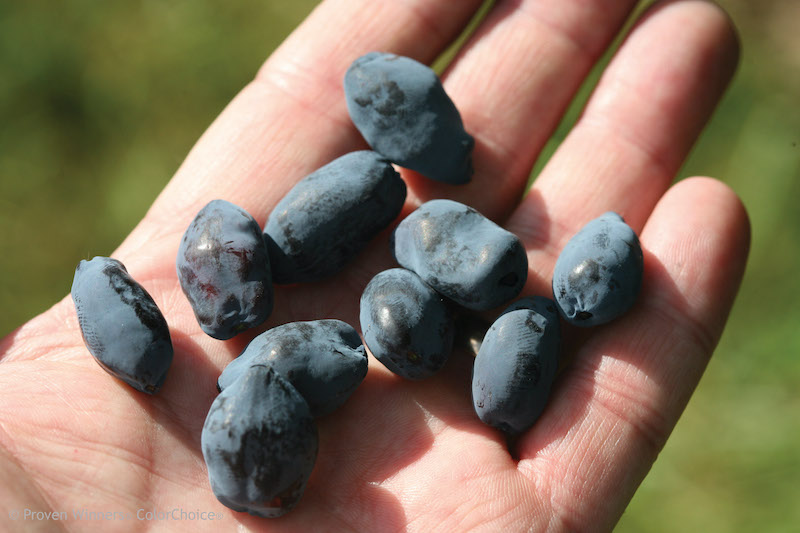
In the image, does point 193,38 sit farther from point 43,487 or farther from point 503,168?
point 43,487

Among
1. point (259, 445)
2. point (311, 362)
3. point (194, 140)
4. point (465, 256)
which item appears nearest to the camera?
point (259, 445)

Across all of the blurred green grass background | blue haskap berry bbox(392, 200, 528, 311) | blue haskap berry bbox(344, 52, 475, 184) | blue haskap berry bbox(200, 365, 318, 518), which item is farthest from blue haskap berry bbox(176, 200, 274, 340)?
the blurred green grass background

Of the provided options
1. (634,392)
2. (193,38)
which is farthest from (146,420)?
(193,38)

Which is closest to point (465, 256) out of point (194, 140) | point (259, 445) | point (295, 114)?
point (259, 445)

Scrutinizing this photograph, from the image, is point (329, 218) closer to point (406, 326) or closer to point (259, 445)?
point (406, 326)

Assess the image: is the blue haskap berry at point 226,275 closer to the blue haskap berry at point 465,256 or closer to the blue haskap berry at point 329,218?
the blue haskap berry at point 329,218

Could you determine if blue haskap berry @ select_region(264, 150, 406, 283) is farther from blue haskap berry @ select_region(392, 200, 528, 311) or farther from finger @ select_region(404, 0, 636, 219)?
finger @ select_region(404, 0, 636, 219)

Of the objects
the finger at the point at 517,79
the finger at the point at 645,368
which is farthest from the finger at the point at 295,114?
the finger at the point at 645,368
